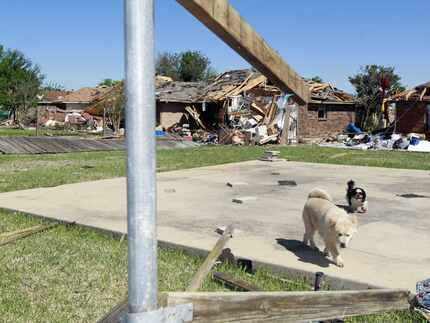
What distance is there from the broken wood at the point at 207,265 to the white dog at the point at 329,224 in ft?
2.95

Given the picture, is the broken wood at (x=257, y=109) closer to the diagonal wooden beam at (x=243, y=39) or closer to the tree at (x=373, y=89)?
the tree at (x=373, y=89)

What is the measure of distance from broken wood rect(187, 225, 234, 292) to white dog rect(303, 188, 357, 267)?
900 mm

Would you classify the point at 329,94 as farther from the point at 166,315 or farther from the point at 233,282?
the point at 166,315

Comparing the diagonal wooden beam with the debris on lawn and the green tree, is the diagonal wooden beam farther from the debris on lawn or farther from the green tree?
the green tree

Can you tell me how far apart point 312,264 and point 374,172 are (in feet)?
28.5

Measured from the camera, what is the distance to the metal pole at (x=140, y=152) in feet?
3.99

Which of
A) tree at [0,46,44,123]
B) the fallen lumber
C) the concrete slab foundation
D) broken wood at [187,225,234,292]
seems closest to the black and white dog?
the concrete slab foundation

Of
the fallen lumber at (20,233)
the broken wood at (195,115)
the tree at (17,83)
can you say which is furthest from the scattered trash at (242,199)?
the tree at (17,83)

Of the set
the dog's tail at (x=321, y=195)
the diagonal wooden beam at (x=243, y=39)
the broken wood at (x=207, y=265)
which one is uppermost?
the diagonal wooden beam at (x=243, y=39)

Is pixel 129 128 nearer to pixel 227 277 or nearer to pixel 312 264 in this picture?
pixel 227 277

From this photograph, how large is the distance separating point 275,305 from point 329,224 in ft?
9.00

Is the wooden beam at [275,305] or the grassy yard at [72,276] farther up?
the wooden beam at [275,305]

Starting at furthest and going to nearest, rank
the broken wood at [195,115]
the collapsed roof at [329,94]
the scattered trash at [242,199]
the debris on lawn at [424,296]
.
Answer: the broken wood at [195,115] → the collapsed roof at [329,94] → the scattered trash at [242,199] → the debris on lawn at [424,296]

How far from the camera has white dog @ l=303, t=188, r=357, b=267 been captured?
14.8 feet
